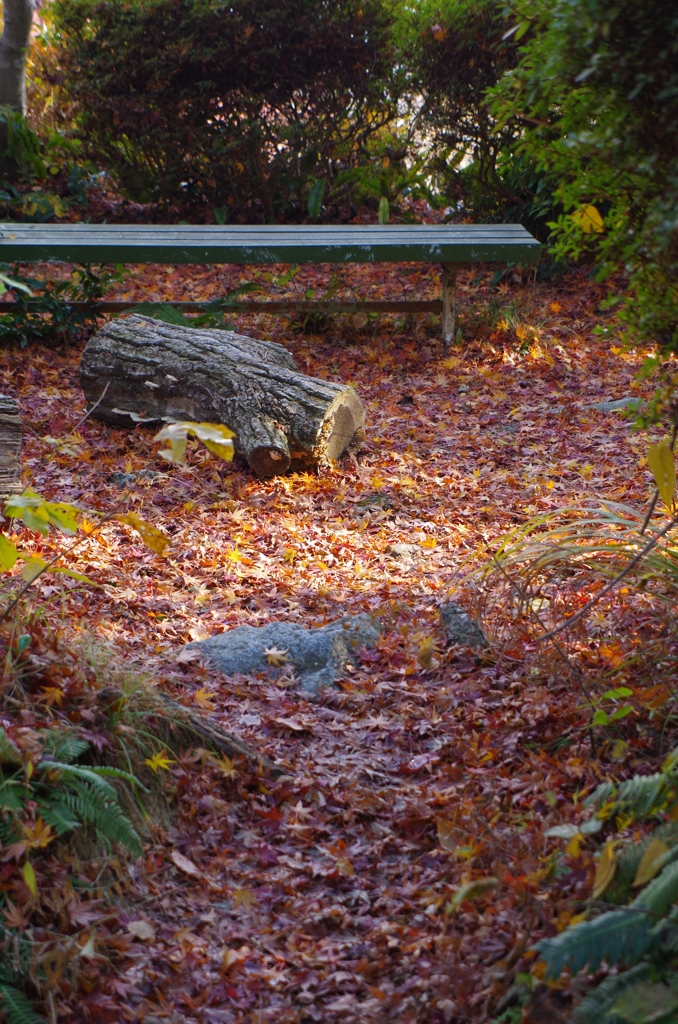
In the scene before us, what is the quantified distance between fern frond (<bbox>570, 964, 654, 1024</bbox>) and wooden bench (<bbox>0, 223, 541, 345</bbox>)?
5.78 metres

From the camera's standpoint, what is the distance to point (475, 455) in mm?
5680

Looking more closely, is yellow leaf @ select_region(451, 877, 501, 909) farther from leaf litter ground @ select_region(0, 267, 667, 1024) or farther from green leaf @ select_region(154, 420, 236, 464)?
green leaf @ select_region(154, 420, 236, 464)

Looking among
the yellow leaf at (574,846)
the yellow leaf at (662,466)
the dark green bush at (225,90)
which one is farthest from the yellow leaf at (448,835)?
the dark green bush at (225,90)

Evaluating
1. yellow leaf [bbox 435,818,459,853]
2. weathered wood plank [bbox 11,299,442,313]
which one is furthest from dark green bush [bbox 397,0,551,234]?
yellow leaf [bbox 435,818,459,853]

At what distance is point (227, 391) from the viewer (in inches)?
215

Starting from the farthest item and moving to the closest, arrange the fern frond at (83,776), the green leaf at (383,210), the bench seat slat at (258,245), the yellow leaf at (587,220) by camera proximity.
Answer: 1. the green leaf at (383,210)
2. the bench seat slat at (258,245)
3. the yellow leaf at (587,220)
4. the fern frond at (83,776)

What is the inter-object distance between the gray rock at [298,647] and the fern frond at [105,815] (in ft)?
3.94

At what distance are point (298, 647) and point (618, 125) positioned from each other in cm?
220

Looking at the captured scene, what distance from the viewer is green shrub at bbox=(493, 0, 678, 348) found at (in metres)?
2.08

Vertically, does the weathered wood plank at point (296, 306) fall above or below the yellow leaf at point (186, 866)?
above

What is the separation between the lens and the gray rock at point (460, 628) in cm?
354

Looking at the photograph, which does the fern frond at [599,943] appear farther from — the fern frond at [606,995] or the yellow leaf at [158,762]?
the yellow leaf at [158,762]

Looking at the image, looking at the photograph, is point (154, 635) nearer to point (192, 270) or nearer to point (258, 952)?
point (258, 952)

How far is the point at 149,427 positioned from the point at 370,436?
1.47 m
